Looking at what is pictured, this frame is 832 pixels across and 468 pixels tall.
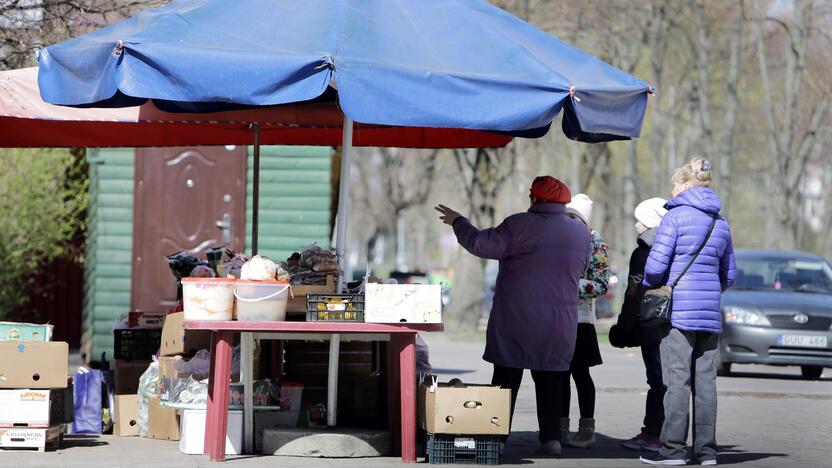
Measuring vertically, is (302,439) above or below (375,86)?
below

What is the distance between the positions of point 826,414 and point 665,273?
5.06 metres

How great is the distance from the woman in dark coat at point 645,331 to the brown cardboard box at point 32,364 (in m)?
3.71

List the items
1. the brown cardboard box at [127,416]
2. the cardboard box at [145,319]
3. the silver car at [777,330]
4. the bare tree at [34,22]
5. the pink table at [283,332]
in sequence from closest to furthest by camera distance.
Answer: the pink table at [283,332] → the brown cardboard box at [127,416] → the cardboard box at [145,319] → the bare tree at [34,22] → the silver car at [777,330]

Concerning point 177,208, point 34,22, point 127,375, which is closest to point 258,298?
point 127,375

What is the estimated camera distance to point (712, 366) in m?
8.73

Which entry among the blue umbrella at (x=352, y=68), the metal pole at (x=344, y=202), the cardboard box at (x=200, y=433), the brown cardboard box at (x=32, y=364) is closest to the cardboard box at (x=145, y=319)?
the brown cardboard box at (x=32, y=364)

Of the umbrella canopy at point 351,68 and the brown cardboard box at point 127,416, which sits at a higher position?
the umbrella canopy at point 351,68

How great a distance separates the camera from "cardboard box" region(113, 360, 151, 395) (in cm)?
1004

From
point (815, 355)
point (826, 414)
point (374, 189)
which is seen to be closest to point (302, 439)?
point (826, 414)

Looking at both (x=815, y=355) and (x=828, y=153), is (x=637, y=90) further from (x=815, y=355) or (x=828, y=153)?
(x=828, y=153)

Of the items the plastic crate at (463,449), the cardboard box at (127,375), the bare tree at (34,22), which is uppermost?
the bare tree at (34,22)

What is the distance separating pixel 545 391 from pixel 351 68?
104 inches

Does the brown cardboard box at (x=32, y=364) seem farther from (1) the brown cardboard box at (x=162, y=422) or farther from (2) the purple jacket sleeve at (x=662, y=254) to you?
(2) the purple jacket sleeve at (x=662, y=254)

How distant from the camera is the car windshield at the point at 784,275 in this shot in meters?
17.7
